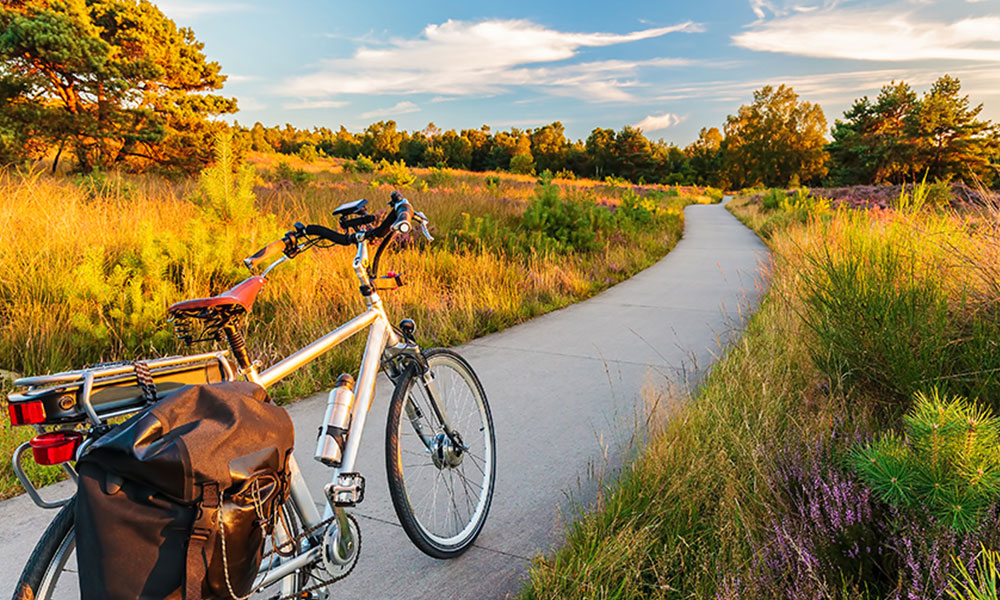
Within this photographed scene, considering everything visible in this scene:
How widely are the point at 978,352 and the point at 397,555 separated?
3242 millimetres

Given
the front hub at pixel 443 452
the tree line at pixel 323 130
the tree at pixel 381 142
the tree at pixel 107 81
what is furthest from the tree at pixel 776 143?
the front hub at pixel 443 452

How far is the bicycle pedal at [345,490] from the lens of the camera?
6.25 feet

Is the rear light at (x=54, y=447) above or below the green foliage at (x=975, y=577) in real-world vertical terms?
above

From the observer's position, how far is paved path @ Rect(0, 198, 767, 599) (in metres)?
2.52

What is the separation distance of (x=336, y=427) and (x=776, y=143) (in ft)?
269

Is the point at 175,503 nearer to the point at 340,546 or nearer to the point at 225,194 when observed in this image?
the point at 340,546

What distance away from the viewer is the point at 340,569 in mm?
1934

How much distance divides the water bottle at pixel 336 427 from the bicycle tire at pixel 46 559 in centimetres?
69

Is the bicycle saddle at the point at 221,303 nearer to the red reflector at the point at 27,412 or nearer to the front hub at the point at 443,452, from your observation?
the red reflector at the point at 27,412

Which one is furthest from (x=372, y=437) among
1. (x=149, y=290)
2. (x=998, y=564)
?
(x=998, y=564)

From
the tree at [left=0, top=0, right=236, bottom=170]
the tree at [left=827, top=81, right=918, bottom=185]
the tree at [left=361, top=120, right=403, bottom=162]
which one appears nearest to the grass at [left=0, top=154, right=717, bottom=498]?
the tree at [left=0, top=0, right=236, bottom=170]

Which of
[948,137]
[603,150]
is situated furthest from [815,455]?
[603,150]

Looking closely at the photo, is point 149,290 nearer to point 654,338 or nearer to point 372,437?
point 372,437

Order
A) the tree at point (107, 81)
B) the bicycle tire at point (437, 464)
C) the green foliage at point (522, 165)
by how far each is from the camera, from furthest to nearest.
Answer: the green foliage at point (522, 165), the tree at point (107, 81), the bicycle tire at point (437, 464)
